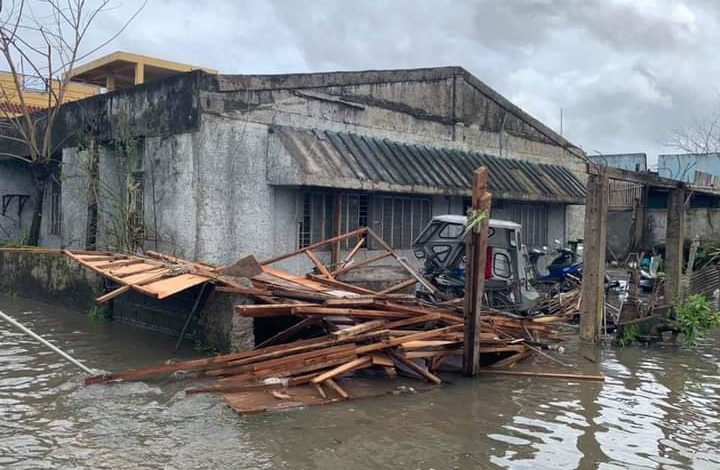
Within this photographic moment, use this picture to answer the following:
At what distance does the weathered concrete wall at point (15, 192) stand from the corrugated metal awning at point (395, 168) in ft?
39.3

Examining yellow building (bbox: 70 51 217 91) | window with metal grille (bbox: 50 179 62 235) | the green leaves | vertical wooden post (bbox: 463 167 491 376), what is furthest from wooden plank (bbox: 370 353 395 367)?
yellow building (bbox: 70 51 217 91)

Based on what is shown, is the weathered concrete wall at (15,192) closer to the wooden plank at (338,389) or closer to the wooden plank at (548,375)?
the wooden plank at (338,389)

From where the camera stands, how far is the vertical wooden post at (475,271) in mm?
8594

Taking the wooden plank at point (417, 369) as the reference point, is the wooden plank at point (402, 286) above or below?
above

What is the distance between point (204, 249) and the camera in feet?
42.0

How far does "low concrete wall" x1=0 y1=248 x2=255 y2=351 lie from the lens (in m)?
9.39

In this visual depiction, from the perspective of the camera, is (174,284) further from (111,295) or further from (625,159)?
(625,159)

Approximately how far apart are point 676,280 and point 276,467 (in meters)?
10.4

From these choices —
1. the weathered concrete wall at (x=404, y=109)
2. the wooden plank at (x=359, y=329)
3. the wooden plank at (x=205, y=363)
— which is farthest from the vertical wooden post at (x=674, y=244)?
the wooden plank at (x=205, y=363)

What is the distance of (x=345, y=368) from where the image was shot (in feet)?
25.7

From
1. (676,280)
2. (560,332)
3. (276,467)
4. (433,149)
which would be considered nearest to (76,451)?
(276,467)

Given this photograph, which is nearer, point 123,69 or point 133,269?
point 133,269

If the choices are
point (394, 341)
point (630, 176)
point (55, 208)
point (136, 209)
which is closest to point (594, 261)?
point (630, 176)

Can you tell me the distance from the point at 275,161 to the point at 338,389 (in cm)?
681
